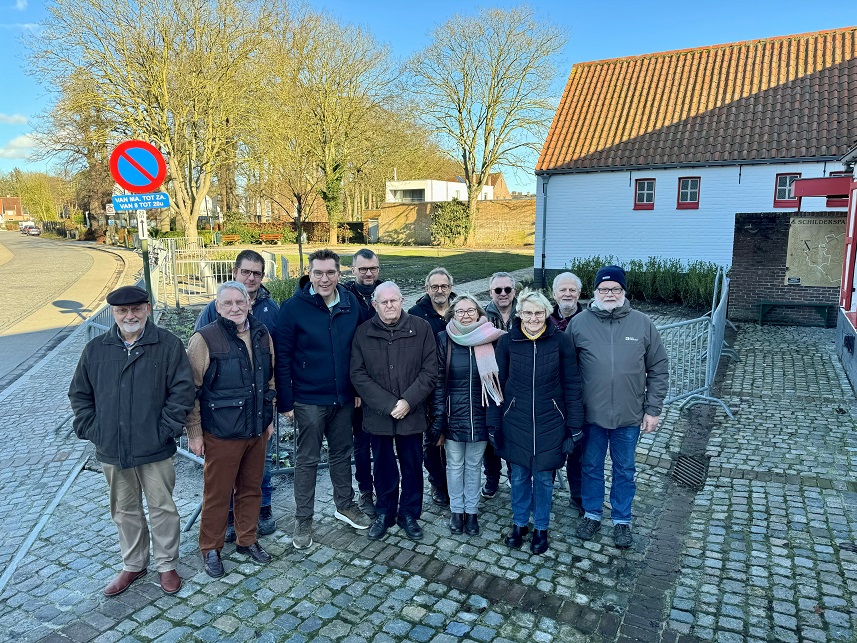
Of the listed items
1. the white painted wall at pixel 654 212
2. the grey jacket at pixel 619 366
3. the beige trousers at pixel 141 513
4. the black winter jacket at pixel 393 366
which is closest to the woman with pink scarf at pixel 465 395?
the black winter jacket at pixel 393 366

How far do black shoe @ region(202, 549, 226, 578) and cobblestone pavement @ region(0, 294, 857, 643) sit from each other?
0.06m

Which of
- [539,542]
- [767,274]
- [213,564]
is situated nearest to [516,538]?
[539,542]

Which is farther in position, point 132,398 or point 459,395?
point 459,395

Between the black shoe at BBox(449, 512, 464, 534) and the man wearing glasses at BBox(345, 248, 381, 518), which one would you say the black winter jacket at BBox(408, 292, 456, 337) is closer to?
the man wearing glasses at BBox(345, 248, 381, 518)

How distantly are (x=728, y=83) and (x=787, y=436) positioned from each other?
1658 cm

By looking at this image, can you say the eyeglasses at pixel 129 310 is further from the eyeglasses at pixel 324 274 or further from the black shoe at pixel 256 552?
the black shoe at pixel 256 552

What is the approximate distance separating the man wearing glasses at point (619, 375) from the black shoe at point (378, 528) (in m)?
1.52

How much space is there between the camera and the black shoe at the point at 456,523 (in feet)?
15.1

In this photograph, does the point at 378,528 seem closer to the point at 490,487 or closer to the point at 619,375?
the point at 490,487

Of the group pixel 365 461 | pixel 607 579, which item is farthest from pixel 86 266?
pixel 607 579

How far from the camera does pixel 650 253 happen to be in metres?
18.9

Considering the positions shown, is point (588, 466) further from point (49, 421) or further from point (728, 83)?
point (728, 83)

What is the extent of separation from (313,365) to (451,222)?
116 feet

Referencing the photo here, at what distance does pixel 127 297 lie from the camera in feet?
12.0
